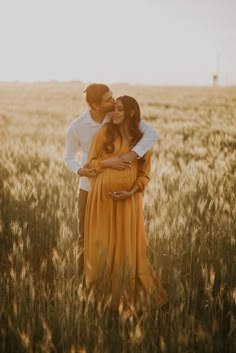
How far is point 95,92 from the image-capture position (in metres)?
2.49

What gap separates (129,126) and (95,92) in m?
0.30

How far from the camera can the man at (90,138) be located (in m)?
2.37

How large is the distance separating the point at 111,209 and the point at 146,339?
0.80 metres

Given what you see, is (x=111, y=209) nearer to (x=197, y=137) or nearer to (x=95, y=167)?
(x=95, y=167)

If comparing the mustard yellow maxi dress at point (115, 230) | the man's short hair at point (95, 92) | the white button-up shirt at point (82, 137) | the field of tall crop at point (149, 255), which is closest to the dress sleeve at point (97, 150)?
the mustard yellow maxi dress at point (115, 230)

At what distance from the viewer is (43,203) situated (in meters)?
3.61

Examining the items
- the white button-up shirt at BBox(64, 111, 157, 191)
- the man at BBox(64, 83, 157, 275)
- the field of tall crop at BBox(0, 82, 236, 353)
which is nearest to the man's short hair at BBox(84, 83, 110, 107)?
the man at BBox(64, 83, 157, 275)

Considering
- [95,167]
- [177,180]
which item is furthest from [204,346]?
[177,180]

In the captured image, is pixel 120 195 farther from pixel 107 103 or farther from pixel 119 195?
pixel 107 103

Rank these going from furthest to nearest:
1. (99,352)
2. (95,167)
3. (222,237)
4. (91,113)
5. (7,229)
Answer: (7,229), (222,237), (91,113), (95,167), (99,352)

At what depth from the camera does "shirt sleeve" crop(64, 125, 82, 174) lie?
264 centimetres

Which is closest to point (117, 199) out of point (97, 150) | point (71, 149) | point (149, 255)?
point (97, 150)

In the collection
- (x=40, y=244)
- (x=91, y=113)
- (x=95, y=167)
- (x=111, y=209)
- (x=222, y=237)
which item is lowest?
(x=40, y=244)

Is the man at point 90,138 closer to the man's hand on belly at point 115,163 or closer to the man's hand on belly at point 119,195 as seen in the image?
the man's hand on belly at point 115,163
